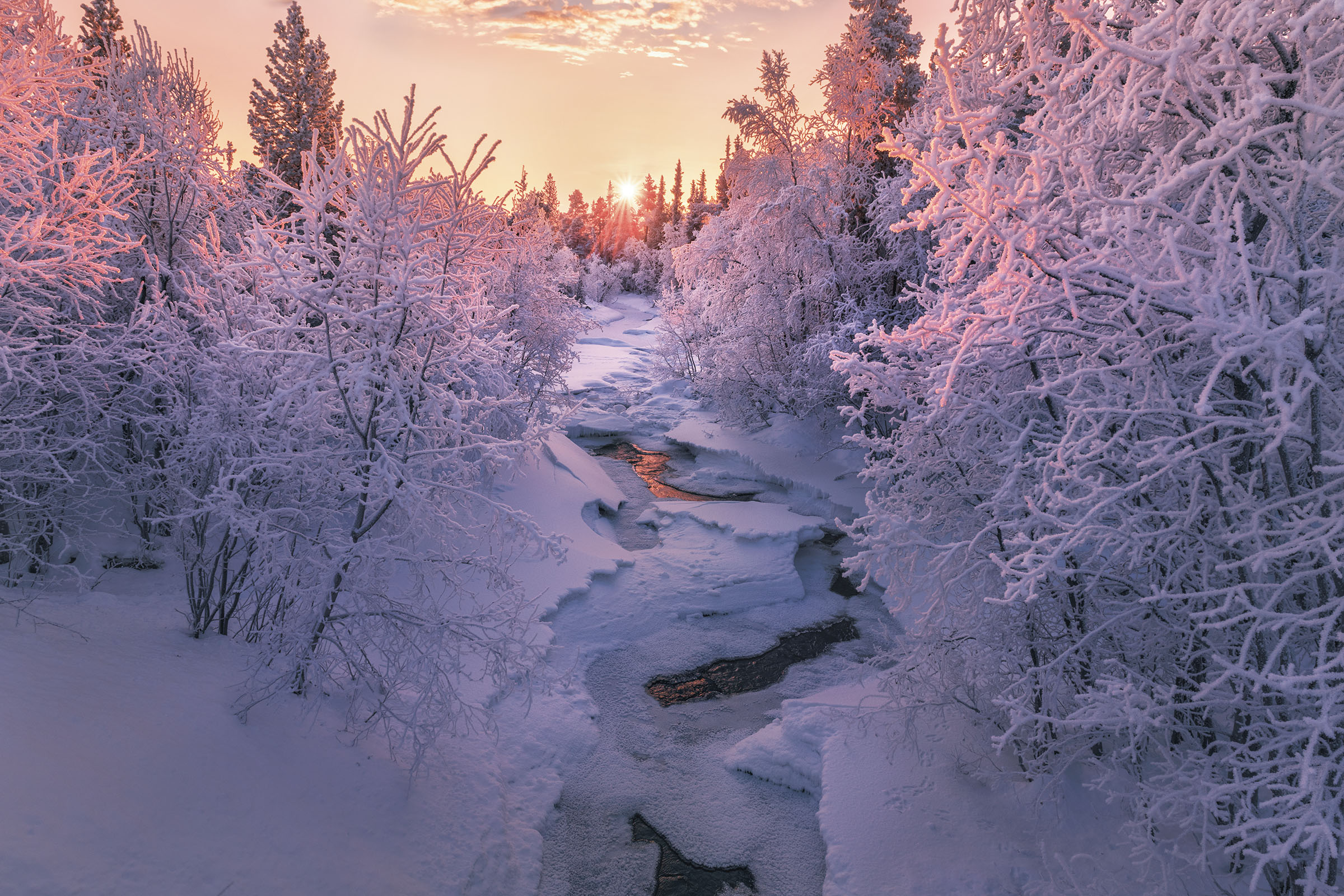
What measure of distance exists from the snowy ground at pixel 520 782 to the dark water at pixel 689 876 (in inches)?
2.9

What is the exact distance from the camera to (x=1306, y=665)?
3.61 meters

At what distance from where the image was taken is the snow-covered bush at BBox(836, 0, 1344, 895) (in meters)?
2.87

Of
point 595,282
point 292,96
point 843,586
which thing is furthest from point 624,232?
point 843,586

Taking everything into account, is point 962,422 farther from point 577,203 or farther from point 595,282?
point 577,203

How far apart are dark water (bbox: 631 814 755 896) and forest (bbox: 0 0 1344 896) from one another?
0.25ft

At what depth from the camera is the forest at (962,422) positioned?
3.07 metres

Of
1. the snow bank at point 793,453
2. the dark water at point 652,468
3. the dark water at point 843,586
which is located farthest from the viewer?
the dark water at point 652,468

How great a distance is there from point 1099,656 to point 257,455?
5820mm

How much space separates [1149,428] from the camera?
4.08 metres

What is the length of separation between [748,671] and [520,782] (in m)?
3.13

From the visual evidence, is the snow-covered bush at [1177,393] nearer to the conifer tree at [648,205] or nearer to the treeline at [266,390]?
the treeline at [266,390]

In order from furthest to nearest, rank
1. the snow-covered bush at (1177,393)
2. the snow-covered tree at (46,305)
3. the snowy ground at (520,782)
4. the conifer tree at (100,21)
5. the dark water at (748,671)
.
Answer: the conifer tree at (100,21) < the dark water at (748,671) < the snow-covered tree at (46,305) < the snowy ground at (520,782) < the snow-covered bush at (1177,393)

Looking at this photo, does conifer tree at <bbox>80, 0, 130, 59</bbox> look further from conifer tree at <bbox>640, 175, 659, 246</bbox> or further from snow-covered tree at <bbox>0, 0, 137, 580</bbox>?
conifer tree at <bbox>640, 175, 659, 246</bbox>

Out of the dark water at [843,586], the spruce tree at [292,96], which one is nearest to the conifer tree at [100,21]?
the spruce tree at [292,96]
